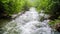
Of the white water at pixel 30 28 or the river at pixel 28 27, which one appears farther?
the white water at pixel 30 28

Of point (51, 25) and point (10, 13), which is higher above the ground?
point (10, 13)

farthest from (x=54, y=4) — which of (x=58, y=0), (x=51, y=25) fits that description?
(x=51, y=25)

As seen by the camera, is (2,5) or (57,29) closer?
(57,29)

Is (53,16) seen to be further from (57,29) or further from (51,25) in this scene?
(57,29)

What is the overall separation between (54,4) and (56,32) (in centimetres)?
439

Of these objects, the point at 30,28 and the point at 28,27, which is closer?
the point at 30,28

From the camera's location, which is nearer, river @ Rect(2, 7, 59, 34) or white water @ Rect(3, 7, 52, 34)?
river @ Rect(2, 7, 59, 34)

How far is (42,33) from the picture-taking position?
10.8 metres

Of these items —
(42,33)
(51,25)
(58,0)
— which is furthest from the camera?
(58,0)

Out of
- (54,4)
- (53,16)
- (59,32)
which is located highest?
(54,4)

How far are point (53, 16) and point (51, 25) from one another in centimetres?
278

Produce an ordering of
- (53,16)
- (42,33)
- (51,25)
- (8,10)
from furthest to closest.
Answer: (8,10) < (53,16) < (51,25) < (42,33)

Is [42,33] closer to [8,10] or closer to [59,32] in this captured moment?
[59,32]

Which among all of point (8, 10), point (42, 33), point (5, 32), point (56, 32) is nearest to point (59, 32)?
point (56, 32)
